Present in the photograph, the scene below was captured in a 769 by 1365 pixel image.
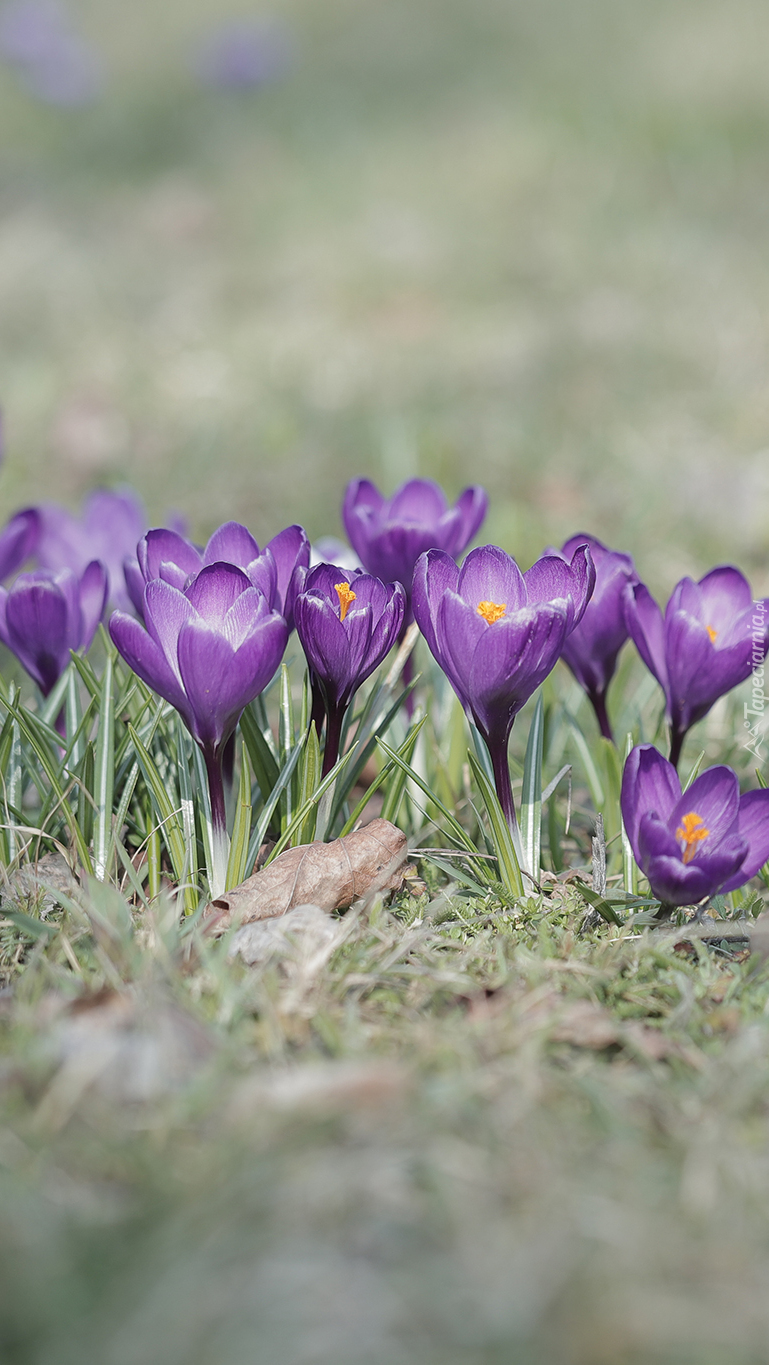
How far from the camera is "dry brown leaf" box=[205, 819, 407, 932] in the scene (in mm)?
1495

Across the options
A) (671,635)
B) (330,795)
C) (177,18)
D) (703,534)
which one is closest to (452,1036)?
(330,795)

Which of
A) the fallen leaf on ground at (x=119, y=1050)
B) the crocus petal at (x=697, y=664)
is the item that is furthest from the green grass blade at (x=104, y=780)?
the crocus petal at (x=697, y=664)

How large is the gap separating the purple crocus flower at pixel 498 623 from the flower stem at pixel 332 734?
186mm

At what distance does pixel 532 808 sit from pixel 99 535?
3.80ft

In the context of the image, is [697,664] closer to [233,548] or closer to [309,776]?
[309,776]

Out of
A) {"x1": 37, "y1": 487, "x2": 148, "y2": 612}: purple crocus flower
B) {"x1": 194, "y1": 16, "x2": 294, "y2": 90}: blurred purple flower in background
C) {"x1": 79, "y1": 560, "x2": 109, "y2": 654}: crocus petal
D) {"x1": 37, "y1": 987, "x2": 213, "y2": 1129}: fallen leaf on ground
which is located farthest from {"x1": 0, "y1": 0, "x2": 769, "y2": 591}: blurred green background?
{"x1": 37, "y1": 987, "x2": 213, "y2": 1129}: fallen leaf on ground

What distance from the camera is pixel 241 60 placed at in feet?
31.1

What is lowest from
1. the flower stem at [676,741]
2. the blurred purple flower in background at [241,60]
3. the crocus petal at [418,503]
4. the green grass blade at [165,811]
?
the flower stem at [676,741]

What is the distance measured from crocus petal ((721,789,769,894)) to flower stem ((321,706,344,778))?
1.85 feet

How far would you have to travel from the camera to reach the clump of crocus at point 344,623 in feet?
4.62

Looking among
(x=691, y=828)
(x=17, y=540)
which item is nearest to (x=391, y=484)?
(x=17, y=540)

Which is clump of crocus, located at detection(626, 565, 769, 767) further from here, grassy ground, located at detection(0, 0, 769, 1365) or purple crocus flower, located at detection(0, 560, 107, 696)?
purple crocus flower, located at detection(0, 560, 107, 696)

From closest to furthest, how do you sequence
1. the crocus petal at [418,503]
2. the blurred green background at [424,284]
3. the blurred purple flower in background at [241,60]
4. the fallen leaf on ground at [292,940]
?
the fallen leaf on ground at [292,940]
the crocus petal at [418,503]
the blurred green background at [424,284]
the blurred purple flower in background at [241,60]

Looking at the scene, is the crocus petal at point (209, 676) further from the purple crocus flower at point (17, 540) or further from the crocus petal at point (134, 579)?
the purple crocus flower at point (17, 540)
